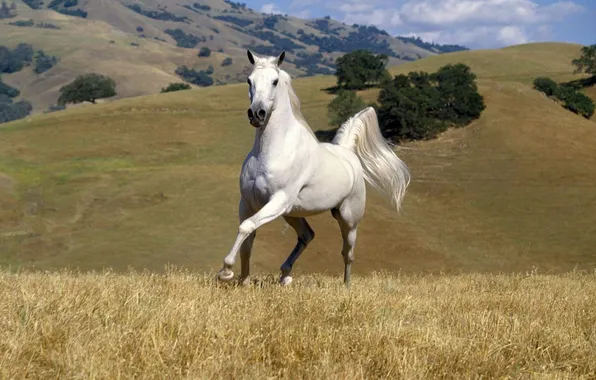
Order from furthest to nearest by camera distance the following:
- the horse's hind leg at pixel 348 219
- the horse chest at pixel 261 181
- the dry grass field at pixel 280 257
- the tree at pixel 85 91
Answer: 1. the tree at pixel 85 91
2. the horse's hind leg at pixel 348 219
3. the horse chest at pixel 261 181
4. the dry grass field at pixel 280 257

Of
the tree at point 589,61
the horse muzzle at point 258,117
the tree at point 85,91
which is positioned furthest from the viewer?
the tree at point 85,91

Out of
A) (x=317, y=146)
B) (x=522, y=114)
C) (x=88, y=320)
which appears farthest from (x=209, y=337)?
(x=522, y=114)

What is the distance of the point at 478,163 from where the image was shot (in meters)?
50.5

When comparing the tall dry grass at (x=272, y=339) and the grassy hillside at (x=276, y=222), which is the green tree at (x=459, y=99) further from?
the tall dry grass at (x=272, y=339)

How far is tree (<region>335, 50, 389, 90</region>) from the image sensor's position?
88062 mm

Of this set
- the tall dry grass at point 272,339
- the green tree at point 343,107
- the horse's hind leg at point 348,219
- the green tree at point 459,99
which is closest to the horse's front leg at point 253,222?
the tall dry grass at point 272,339

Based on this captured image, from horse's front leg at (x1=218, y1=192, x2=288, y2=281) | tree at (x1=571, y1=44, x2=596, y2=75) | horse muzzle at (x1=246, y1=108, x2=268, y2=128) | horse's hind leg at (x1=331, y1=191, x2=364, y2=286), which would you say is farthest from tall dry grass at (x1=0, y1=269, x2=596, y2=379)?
tree at (x1=571, y1=44, x2=596, y2=75)

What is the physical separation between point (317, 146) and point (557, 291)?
3642mm

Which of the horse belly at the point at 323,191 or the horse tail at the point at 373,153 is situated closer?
the horse belly at the point at 323,191

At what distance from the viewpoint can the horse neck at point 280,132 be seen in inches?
317

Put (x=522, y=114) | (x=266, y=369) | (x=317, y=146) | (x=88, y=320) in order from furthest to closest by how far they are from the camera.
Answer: (x=522, y=114) → (x=317, y=146) → (x=88, y=320) → (x=266, y=369)

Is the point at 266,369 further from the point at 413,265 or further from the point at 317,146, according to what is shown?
the point at 413,265

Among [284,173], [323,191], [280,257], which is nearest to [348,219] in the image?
[323,191]

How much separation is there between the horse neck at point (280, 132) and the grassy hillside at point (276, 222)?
13.5ft
